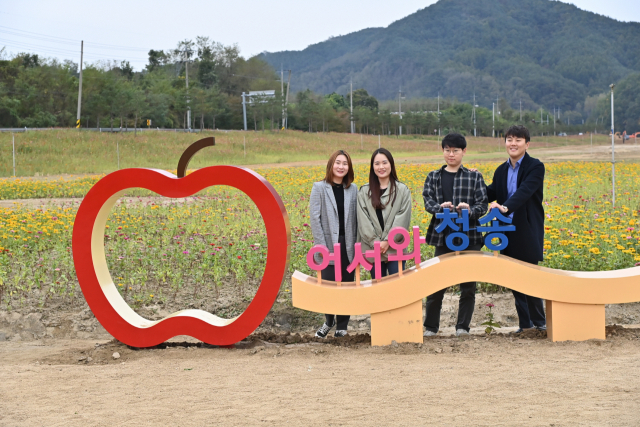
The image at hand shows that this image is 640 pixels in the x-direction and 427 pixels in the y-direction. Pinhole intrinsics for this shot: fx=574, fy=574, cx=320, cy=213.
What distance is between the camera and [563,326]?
15.1ft

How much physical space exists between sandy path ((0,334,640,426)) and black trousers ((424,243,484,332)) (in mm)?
313

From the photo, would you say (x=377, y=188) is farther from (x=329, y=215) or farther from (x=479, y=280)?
(x=479, y=280)

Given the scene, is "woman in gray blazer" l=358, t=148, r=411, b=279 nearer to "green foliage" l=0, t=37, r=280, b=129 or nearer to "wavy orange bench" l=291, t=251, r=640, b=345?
"wavy orange bench" l=291, t=251, r=640, b=345

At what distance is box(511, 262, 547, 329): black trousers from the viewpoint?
494 cm

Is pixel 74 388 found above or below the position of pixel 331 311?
below

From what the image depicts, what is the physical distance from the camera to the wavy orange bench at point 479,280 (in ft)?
15.0

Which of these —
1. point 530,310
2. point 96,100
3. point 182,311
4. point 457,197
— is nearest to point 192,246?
point 182,311

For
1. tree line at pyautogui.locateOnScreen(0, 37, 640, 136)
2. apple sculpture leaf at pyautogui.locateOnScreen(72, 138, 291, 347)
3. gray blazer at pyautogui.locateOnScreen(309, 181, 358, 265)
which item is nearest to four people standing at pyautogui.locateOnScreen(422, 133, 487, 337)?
gray blazer at pyautogui.locateOnScreen(309, 181, 358, 265)

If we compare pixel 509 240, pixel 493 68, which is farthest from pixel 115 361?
pixel 493 68

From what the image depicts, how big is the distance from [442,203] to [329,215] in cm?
93

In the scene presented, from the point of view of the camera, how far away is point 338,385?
3750 millimetres

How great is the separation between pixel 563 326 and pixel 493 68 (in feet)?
661

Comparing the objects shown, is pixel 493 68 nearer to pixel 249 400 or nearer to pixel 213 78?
pixel 213 78

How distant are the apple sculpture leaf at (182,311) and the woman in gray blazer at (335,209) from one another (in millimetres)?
327
